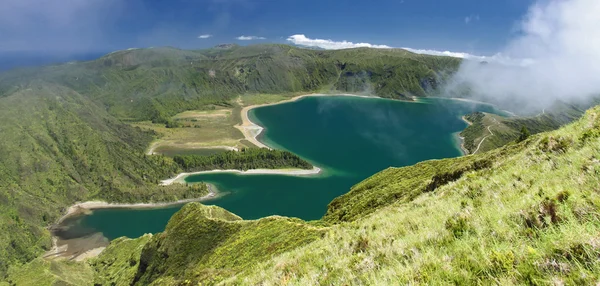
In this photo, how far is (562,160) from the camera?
385 inches

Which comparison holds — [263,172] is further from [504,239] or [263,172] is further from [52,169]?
[504,239]

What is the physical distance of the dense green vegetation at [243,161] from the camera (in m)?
163

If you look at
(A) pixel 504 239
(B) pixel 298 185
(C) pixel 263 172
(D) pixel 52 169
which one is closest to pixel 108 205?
(D) pixel 52 169

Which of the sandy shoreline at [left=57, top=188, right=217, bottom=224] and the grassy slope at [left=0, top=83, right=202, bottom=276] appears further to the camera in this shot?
the sandy shoreline at [left=57, top=188, right=217, bottom=224]

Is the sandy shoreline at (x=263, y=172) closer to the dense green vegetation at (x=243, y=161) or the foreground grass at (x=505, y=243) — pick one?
the dense green vegetation at (x=243, y=161)

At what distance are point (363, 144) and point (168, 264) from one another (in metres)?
164

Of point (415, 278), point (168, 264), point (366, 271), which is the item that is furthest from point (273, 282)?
point (168, 264)

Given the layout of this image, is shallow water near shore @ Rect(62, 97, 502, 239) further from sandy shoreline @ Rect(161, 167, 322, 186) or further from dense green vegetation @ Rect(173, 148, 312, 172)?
dense green vegetation @ Rect(173, 148, 312, 172)

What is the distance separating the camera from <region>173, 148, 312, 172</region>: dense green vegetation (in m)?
163

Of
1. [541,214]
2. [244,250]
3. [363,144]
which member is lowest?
[363,144]

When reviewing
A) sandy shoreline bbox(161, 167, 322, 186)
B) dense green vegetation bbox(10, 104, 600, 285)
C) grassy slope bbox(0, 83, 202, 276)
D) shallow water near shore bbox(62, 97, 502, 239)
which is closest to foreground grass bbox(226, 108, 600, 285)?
dense green vegetation bbox(10, 104, 600, 285)

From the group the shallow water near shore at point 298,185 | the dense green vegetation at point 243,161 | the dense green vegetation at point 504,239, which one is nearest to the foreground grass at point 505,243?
the dense green vegetation at point 504,239

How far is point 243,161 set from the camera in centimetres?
16675

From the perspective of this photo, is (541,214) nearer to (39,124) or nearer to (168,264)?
(168,264)
